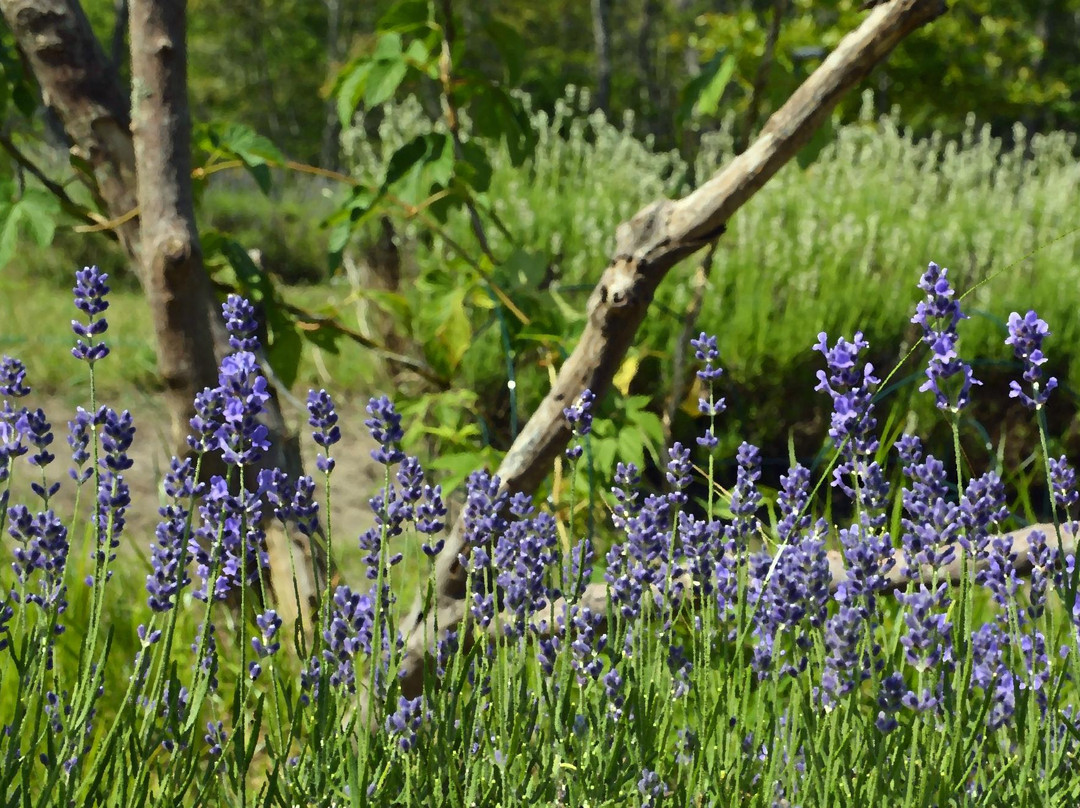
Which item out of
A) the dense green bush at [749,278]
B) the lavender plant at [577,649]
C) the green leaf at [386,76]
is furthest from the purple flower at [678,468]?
the green leaf at [386,76]

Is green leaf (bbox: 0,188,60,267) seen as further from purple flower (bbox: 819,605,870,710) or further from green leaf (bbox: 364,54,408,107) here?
purple flower (bbox: 819,605,870,710)

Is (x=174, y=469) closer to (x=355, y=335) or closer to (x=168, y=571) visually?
(x=168, y=571)

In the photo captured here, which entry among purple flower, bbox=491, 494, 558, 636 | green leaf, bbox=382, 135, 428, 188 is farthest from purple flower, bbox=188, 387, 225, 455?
green leaf, bbox=382, 135, 428, 188

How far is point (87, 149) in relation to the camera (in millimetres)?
2812

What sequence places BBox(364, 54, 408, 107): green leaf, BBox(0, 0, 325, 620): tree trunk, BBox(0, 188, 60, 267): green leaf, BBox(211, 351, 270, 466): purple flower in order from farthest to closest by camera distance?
BBox(364, 54, 408, 107): green leaf → BBox(0, 188, 60, 267): green leaf → BBox(0, 0, 325, 620): tree trunk → BBox(211, 351, 270, 466): purple flower

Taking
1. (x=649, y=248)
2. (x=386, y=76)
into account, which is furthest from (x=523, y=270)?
(x=649, y=248)

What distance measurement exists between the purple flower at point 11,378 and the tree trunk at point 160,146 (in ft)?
3.33

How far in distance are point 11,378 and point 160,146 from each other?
119 centimetres

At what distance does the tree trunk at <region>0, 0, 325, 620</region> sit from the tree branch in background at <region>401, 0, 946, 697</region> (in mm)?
345

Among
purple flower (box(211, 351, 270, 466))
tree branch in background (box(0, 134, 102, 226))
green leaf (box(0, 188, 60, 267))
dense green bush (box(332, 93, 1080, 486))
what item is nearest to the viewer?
purple flower (box(211, 351, 270, 466))

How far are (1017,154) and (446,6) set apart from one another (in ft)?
24.1

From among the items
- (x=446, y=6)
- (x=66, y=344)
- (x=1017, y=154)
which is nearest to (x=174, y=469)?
(x=446, y=6)

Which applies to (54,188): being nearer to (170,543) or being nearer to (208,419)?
(170,543)

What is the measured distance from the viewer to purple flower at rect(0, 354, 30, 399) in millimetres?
1556
